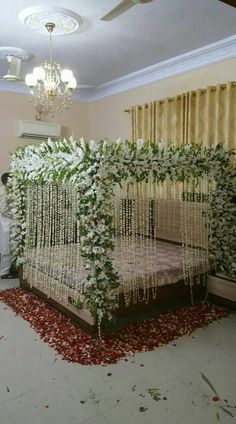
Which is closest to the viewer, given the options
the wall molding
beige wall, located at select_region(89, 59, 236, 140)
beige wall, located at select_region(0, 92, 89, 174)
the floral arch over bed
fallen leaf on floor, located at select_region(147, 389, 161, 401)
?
fallen leaf on floor, located at select_region(147, 389, 161, 401)

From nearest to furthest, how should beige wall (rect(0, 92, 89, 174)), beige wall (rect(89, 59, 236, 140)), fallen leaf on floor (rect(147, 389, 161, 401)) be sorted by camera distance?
1. fallen leaf on floor (rect(147, 389, 161, 401))
2. beige wall (rect(89, 59, 236, 140))
3. beige wall (rect(0, 92, 89, 174))

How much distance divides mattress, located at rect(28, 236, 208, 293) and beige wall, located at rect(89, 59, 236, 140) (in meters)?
2.13

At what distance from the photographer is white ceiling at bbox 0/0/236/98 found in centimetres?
309

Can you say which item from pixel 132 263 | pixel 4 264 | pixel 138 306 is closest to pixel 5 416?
pixel 138 306

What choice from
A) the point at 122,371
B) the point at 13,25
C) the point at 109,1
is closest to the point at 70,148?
the point at 109,1

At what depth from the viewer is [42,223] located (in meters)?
4.21

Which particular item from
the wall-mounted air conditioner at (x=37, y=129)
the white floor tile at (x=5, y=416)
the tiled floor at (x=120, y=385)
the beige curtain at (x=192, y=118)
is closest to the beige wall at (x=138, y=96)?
the beige curtain at (x=192, y=118)

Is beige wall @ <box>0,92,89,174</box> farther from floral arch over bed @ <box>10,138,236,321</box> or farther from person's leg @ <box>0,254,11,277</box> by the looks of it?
floral arch over bed @ <box>10,138,236,321</box>

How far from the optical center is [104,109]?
6125 mm

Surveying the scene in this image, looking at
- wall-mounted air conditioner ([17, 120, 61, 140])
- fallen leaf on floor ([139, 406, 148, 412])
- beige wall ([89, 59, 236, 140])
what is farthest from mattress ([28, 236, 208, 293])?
wall-mounted air conditioner ([17, 120, 61, 140])

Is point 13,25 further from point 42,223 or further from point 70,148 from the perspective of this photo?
point 42,223

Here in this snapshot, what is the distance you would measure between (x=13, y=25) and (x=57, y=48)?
751 millimetres

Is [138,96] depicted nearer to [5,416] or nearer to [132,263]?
[132,263]

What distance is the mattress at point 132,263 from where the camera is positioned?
3.24m
